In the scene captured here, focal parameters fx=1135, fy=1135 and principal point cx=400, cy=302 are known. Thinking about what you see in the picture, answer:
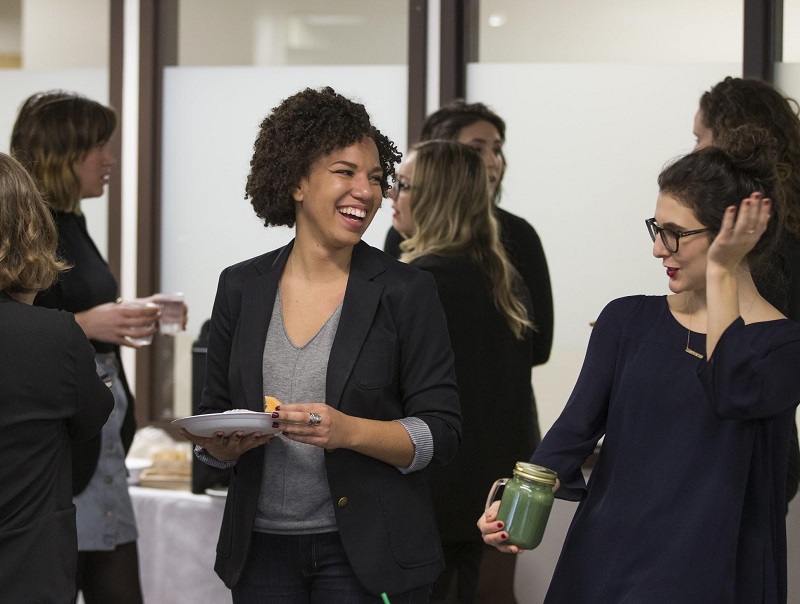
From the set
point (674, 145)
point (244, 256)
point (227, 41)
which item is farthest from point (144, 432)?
point (674, 145)

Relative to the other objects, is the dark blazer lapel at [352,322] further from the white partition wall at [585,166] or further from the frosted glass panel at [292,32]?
the frosted glass panel at [292,32]

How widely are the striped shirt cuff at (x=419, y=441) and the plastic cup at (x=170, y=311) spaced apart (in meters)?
1.18

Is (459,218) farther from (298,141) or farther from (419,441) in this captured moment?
(419,441)

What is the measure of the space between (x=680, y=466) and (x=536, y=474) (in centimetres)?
23

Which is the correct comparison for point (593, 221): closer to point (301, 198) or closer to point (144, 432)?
point (144, 432)

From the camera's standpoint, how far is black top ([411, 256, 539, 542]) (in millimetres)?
2793

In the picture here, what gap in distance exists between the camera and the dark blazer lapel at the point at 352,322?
187cm

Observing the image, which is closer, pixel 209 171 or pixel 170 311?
pixel 170 311

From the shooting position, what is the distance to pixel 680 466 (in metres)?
1.78

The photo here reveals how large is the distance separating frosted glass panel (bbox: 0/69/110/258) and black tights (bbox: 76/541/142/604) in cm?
210

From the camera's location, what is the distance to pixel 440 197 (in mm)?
2895

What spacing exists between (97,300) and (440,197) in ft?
2.92

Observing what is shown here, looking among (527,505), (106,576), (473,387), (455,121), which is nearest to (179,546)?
(106,576)

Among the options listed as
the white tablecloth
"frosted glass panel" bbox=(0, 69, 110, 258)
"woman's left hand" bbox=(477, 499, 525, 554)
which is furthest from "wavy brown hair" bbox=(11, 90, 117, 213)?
A: "frosted glass panel" bbox=(0, 69, 110, 258)
